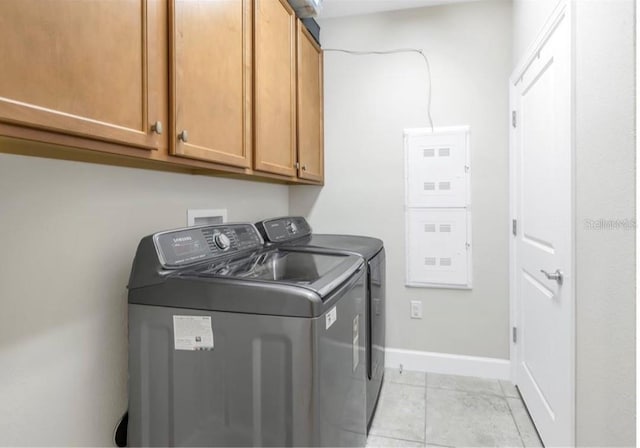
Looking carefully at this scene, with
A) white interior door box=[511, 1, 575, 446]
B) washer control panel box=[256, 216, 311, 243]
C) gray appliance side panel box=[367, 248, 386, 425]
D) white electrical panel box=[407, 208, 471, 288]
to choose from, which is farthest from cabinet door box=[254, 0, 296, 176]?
white interior door box=[511, 1, 575, 446]

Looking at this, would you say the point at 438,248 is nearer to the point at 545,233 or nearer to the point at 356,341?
the point at 545,233

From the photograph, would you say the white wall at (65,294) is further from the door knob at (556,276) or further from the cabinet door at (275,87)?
the door knob at (556,276)

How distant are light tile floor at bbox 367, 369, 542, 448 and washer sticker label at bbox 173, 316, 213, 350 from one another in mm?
1306

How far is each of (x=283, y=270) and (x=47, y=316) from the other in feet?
2.34

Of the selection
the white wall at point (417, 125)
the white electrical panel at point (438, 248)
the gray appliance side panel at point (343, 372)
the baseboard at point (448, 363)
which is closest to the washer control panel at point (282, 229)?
the white wall at point (417, 125)

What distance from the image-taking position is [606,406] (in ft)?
3.81

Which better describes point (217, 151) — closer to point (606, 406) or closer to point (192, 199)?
point (192, 199)

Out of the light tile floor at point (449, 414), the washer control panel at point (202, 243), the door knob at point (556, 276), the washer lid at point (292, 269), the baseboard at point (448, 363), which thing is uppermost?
the washer control panel at point (202, 243)

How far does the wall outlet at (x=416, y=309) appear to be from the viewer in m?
2.62

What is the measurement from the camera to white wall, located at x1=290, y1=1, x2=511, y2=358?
246 cm

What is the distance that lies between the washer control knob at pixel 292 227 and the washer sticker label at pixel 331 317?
1.14 metres

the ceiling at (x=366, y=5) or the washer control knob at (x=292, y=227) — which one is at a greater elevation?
the ceiling at (x=366, y=5)

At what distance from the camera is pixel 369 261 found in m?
1.82

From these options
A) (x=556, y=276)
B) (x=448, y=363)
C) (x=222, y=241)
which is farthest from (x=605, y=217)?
(x=448, y=363)
